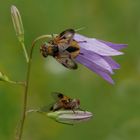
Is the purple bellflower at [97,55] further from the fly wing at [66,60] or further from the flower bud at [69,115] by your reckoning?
the flower bud at [69,115]

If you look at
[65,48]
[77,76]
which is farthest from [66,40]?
[77,76]

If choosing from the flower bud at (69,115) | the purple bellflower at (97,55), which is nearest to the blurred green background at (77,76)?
the flower bud at (69,115)

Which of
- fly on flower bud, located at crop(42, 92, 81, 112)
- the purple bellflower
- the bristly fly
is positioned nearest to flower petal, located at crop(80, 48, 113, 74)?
the purple bellflower

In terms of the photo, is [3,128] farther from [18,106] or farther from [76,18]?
[76,18]

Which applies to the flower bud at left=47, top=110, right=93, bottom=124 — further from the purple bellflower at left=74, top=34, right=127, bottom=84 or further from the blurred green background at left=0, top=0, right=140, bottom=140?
the blurred green background at left=0, top=0, right=140, bottom=140

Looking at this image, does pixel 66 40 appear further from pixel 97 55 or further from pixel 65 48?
pixel 97 55
